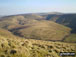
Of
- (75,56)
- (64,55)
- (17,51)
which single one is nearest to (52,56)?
(64,55)

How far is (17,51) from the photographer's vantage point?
1055 cm

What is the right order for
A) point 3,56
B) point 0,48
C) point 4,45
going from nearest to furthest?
point 3,56 < point 0,48 < point 4,45

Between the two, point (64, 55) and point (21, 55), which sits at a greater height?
point (21, 55)

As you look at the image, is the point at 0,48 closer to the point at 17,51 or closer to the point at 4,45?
the point at 4,45

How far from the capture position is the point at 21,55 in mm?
10148

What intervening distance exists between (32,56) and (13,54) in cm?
169

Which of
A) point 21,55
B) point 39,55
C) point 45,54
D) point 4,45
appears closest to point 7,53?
point 21,55

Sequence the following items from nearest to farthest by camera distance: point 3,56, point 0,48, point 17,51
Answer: point 3,56 → point 17,51 → point 0,48

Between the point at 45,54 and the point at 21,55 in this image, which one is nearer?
the point at 21,55

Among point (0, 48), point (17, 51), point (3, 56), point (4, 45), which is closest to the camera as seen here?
point (3, 56)

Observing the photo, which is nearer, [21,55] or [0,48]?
[21,55]

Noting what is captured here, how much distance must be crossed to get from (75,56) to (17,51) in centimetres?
596

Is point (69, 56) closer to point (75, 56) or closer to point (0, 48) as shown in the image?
point (75, 56)

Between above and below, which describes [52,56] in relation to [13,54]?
below
